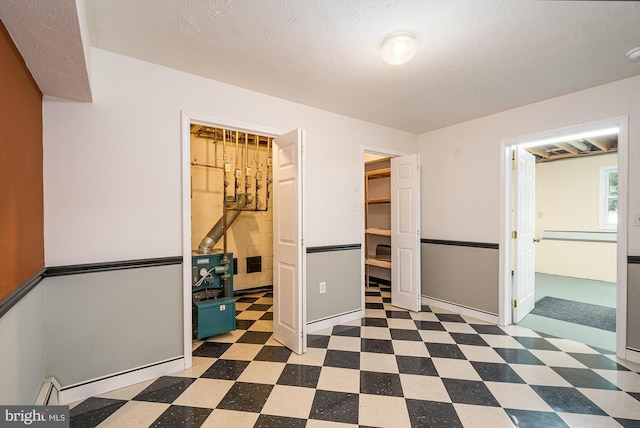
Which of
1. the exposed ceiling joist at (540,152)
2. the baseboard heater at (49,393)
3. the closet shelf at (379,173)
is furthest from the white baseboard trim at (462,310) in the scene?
the baseboard heater at (49,393)

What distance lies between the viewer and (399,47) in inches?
69.0

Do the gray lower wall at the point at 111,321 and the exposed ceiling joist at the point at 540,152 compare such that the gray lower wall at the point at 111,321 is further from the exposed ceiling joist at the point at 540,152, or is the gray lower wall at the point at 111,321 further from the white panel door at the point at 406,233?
the exposed ceiling joist at the point at 540,152

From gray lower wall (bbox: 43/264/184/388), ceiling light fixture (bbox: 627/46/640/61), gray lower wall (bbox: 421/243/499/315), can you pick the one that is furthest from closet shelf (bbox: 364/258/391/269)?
ceiling light fixture (bbox: 627/46/640/61)

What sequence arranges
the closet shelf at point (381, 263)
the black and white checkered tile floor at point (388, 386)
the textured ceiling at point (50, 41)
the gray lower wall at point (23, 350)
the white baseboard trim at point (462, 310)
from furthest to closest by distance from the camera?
the closet shelf at point (381, 263) < the white baseboard trim at point (462, 310) < the black and white checkered tile floor at point (388, 386) < the gray lower wall at point (23, 350) < the textured ceiling at point (50, 41)

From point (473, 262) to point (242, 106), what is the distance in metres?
3.14

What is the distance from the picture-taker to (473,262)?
3.32 metres

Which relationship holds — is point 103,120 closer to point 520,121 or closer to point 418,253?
point 418,253

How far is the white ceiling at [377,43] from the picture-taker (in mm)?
1519

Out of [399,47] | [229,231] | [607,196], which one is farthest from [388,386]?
[607,196]

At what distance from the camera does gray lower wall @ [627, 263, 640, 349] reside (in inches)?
88.9

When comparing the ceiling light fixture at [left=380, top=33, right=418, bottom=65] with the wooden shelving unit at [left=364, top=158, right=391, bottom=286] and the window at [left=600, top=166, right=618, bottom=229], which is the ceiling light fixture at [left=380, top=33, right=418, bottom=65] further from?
the window at [left=600, top=166, right=618, bottom=229]

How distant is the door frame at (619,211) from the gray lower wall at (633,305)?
2 cm

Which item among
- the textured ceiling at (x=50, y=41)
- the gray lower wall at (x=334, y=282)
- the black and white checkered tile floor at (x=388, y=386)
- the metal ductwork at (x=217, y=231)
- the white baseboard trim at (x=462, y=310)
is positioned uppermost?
the textured ceiling at (x=50, y=41)

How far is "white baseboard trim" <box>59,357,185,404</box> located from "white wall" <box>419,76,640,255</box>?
10.9 feet
